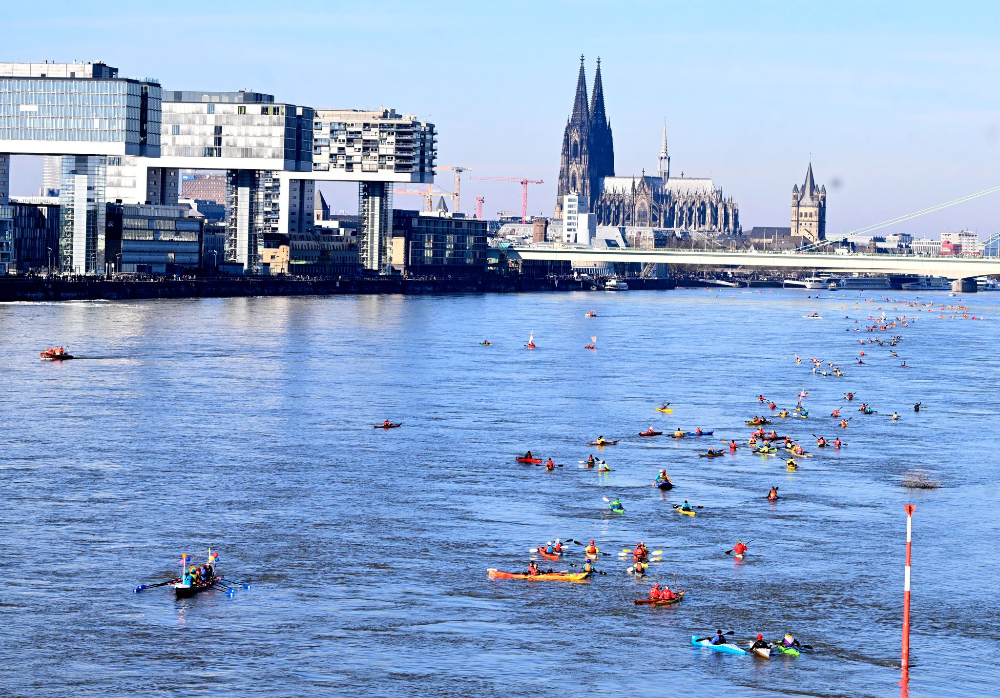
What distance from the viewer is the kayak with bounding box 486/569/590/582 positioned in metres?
49.8

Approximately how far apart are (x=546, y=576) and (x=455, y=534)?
663cm

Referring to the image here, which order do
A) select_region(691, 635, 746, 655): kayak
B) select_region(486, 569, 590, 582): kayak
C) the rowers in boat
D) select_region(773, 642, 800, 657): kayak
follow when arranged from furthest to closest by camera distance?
the rowers in boat
select_region(486, 569, 590, 582): kayak
select_region(691, 635, 746, 655): kayak
select_region(773, 642, 800, 657): kayak

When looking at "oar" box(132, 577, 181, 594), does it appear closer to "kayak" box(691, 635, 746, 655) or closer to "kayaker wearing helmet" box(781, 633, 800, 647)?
"kayak" box(691, 635, 746, 655)

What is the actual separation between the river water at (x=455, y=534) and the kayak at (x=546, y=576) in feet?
1.39

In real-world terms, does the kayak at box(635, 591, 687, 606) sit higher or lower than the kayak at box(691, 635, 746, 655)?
higher

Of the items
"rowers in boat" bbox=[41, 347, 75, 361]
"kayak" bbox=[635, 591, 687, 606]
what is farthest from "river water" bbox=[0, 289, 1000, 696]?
"rowers in boat" bbox=[41, 347, 75, 361]

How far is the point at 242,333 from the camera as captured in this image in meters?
149

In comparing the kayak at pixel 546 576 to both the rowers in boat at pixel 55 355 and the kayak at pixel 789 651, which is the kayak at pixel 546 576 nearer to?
the kayak at pixel 789 651

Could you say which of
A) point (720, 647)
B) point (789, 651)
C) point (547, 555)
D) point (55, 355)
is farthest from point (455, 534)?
point (55, 355)

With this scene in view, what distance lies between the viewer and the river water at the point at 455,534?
41875 millimetres

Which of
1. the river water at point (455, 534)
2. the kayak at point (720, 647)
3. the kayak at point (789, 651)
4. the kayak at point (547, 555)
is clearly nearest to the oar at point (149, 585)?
the river water at point (455, 534)

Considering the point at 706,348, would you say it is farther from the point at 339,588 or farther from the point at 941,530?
the point at 339,588

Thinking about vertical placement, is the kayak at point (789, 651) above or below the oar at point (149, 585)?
below

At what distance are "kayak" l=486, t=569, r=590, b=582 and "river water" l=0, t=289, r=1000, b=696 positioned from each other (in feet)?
1.39
